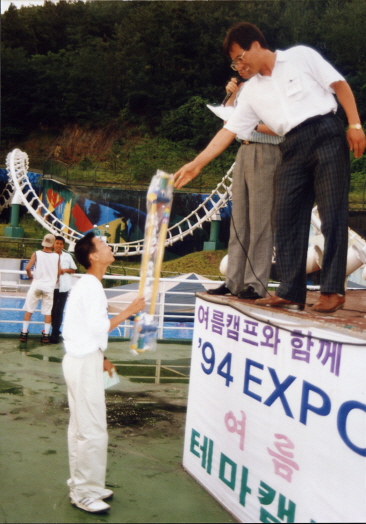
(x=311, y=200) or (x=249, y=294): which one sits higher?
(x=311, y=200)

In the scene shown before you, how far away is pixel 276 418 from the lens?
2.46 m

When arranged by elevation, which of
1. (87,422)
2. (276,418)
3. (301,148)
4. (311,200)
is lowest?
(87,422)

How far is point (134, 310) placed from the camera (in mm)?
2449

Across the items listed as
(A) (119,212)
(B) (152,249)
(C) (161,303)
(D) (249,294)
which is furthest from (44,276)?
(A) (119,212)

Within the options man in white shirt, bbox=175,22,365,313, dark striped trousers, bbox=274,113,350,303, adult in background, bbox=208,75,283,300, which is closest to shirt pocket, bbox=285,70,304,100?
man in white shirt, bbox=175,22,365,313

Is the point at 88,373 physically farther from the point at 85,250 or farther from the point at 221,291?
Result: the point at 221,291

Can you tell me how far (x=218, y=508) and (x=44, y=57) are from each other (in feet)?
116

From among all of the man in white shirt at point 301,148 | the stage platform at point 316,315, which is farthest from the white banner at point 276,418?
the man in white shirt at point 301,148

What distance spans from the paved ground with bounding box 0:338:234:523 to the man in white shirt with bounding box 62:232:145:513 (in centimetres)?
14

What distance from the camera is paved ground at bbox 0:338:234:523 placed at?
2746mm

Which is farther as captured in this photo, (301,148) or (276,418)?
(301,148)

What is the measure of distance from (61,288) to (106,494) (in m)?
4.38

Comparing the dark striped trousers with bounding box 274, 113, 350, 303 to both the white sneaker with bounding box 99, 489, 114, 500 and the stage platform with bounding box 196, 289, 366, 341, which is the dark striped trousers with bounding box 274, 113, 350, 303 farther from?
the white sneaker with bounding box 99, 489, 114, 500

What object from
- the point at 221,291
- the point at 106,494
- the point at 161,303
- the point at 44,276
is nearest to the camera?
the point at 106,494
